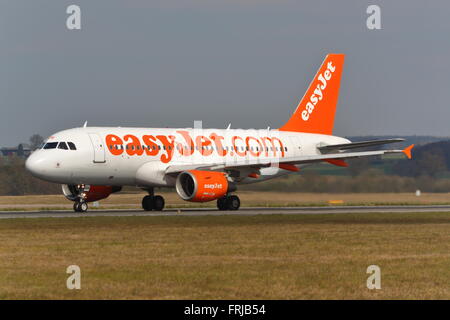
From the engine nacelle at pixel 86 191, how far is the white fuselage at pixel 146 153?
0.78 m

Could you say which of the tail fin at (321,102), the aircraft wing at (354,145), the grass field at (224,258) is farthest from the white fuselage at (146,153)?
the grass field at (224,258)

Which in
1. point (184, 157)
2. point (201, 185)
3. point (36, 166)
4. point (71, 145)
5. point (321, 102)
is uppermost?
point (321, 102)

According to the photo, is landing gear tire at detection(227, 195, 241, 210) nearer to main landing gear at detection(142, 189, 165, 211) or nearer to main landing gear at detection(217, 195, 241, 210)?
main landing gear at detection(217, 195, 241, 210)

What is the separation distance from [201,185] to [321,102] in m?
15.0

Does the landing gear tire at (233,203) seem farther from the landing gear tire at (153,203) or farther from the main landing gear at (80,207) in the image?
the main landing gear at (80,207)

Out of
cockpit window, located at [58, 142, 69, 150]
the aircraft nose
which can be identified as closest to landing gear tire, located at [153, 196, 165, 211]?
cockpit window, located at [58, 142, 69, 150]

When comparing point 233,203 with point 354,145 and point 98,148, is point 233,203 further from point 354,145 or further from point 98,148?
point 354,145

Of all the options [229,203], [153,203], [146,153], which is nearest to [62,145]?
→ [146,153]

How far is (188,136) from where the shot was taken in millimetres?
46875

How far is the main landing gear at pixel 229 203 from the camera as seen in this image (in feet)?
149

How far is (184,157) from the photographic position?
1811 inches
